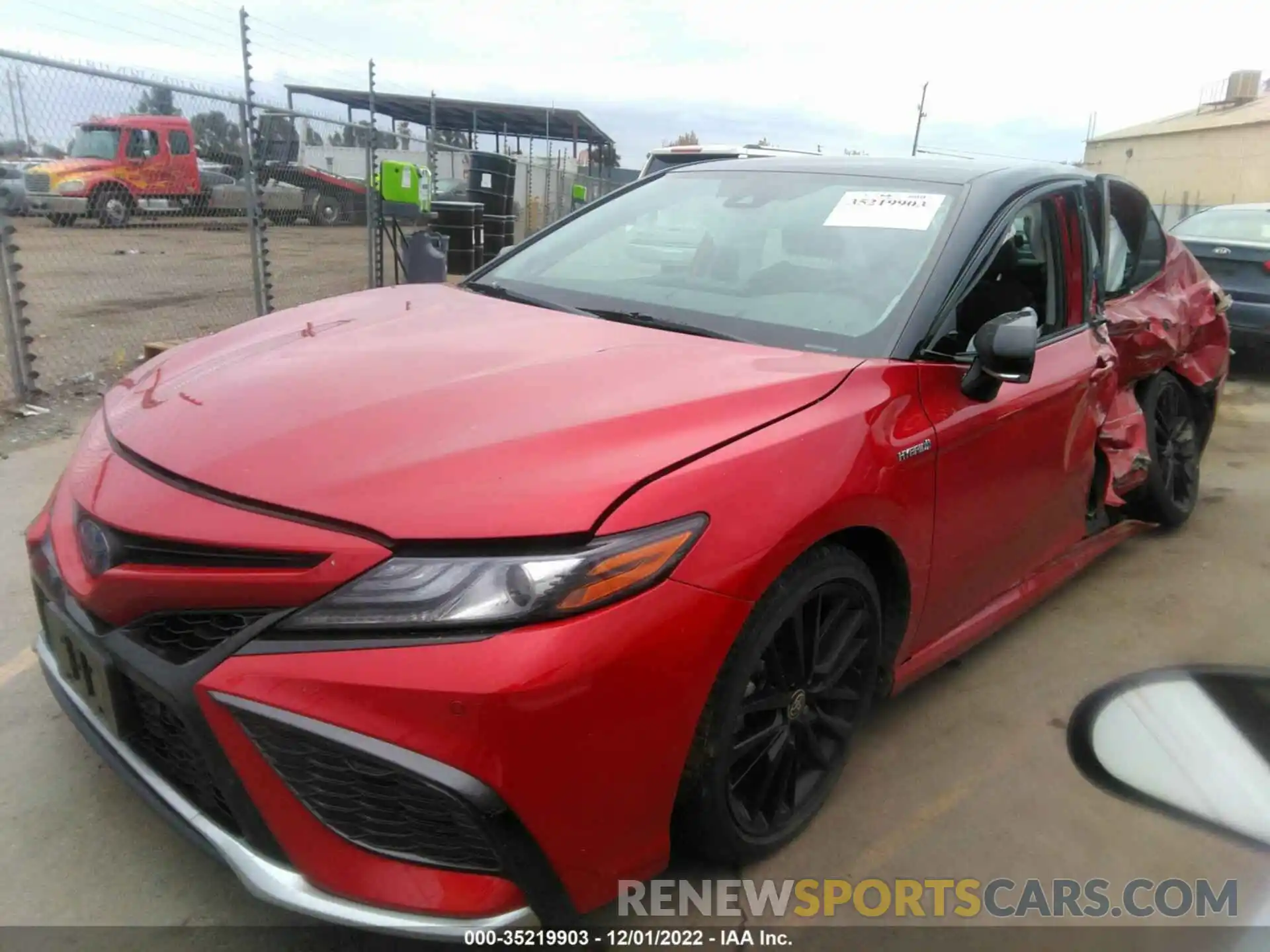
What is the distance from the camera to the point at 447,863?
1.55m

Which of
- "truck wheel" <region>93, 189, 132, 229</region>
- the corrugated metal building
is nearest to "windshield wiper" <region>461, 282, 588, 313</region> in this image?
"truck wheel" <region>93, 189, 132, 229</region>

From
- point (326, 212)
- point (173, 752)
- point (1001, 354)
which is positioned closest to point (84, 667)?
point (173, 752)

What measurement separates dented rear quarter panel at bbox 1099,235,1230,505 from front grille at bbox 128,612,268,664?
298 cm

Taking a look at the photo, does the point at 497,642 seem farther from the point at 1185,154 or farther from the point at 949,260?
the point at 1185,154

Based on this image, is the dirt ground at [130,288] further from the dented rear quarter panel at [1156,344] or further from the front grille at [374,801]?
the dented rear quarter panel at [1156,344]

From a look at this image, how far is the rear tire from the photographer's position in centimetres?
406

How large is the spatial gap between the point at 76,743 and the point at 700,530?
72.9 inches

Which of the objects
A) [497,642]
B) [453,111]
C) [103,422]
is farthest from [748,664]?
[453,111]

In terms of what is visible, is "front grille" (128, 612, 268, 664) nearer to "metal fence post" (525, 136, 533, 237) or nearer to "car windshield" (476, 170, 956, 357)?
"car windshield" (476, 170, 956, 357)

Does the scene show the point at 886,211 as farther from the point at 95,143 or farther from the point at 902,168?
the point at 95,143

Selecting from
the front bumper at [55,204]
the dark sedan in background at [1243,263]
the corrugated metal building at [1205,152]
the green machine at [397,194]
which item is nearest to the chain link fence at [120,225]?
the front bumper at [55,204]

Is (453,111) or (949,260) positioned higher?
(453,111)

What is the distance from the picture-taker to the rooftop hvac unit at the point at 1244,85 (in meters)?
46.2

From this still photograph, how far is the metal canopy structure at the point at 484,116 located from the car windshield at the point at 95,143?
24194 mm
